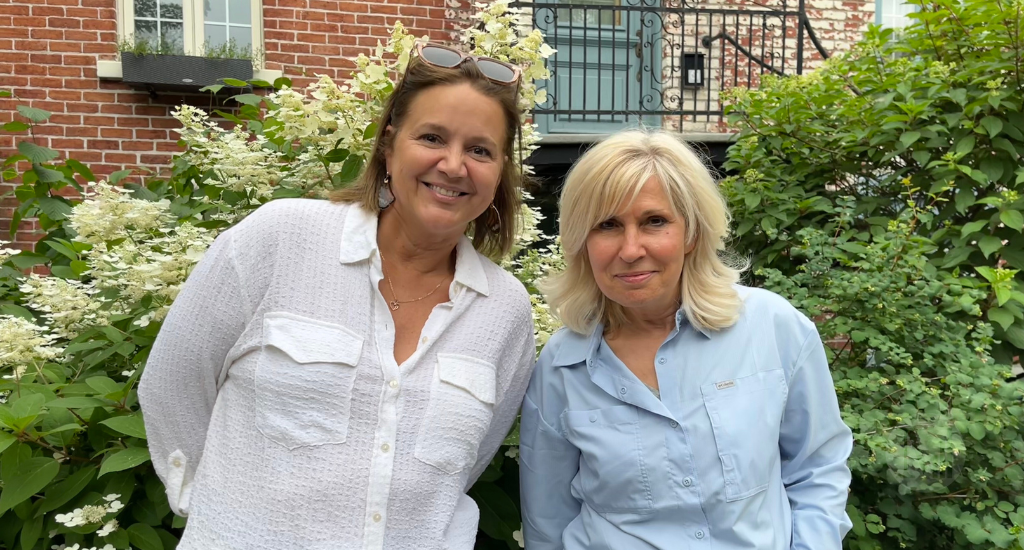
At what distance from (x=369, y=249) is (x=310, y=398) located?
12.8 inches

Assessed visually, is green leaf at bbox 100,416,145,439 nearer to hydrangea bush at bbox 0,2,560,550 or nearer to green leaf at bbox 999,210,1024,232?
hydrangea bush at bbox 0,2,560,550

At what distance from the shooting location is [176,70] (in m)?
5.43

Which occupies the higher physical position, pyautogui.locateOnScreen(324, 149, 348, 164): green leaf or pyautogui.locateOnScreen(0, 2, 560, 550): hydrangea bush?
pyautogui.locateOnScreen(324, 149, 348, 164): green leaf

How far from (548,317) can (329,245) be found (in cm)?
98

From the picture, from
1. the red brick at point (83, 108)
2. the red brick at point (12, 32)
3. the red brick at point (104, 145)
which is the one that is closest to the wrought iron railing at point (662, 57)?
the red brick at point (104, 145)

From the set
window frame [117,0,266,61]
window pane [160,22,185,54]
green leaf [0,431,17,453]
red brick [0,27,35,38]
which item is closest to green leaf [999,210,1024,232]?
green leaf [0,431,17,453]

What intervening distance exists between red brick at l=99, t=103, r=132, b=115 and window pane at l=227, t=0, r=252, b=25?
1012 mm

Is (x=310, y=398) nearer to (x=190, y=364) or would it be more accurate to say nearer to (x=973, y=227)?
(x=190, y=364)

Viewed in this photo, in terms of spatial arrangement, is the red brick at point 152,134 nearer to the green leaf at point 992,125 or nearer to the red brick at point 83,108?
the red brick at point 83,108

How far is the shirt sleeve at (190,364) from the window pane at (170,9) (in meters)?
4.97

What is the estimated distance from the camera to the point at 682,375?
5.34 feet

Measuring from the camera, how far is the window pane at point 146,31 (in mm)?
5551

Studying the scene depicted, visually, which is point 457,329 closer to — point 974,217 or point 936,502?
point 936,502

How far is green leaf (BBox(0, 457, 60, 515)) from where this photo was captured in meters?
1.73
